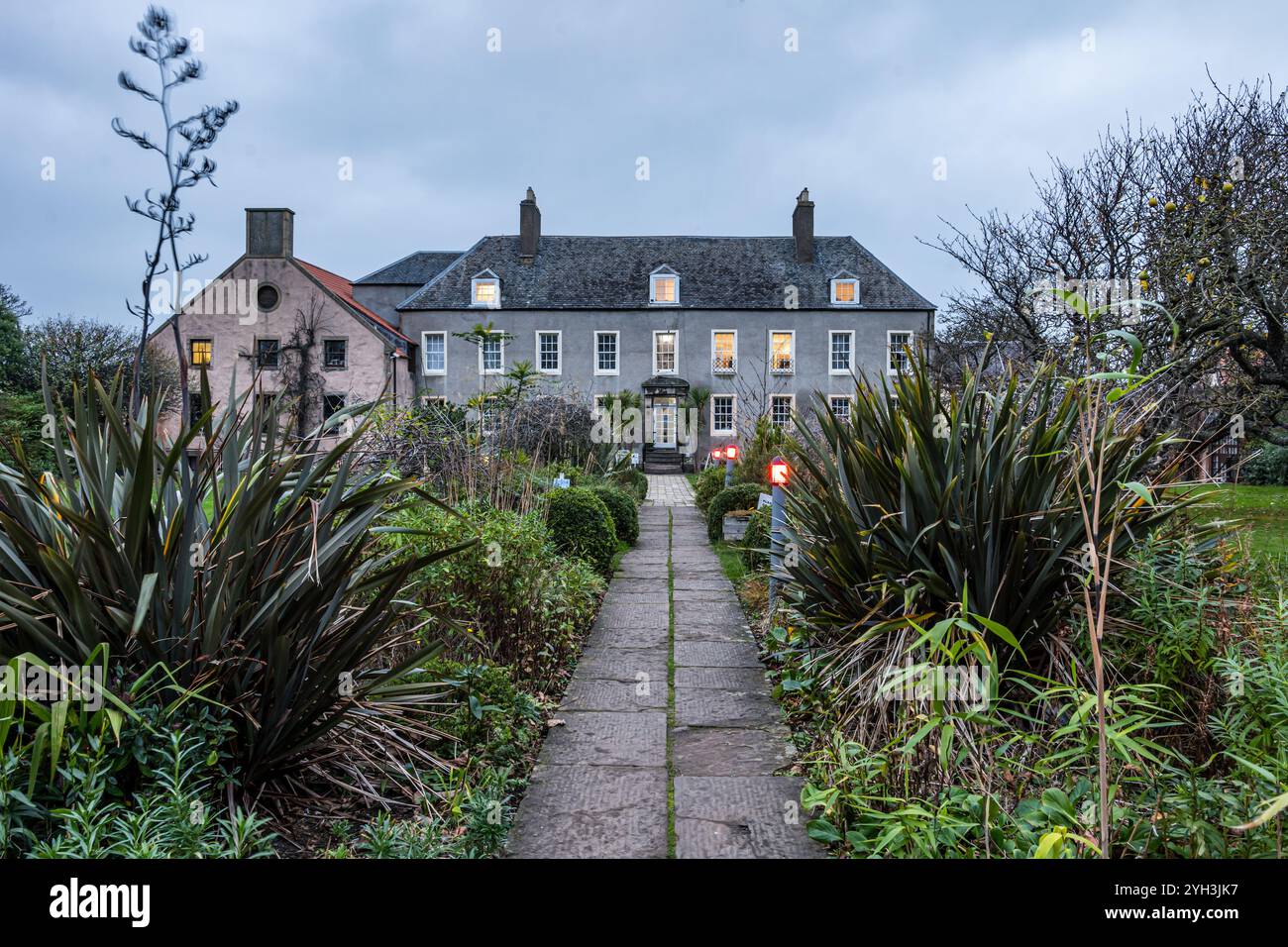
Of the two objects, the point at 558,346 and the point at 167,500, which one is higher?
the point at 558,346

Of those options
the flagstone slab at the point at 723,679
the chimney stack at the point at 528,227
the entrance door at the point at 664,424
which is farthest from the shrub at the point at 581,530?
the chimney stack at the point at 528,227

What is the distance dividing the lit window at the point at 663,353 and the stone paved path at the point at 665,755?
76.1 feet

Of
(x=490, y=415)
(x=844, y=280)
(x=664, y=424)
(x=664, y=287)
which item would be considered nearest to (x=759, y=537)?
(x=490, y=415)

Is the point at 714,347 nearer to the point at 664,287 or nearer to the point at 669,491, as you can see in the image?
the point at 664,287

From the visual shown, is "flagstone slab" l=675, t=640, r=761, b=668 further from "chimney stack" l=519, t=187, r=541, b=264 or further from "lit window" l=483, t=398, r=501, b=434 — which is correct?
"chimney stack" l=519, t=187, r=541, b=264

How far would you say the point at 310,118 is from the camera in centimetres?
673

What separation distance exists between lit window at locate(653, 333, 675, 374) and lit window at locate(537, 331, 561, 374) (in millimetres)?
3491

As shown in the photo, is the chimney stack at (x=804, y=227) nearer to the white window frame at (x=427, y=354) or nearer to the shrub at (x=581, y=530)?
the white window frame at (x=427, y=354)

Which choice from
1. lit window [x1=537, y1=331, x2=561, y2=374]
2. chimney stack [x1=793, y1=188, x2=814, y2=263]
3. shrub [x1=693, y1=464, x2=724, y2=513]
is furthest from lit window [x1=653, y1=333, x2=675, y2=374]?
shrub [x1=693, y1=464, x2=724, y2=513]

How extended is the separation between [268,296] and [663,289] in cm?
1321

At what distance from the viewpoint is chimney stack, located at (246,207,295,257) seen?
26.5 m
